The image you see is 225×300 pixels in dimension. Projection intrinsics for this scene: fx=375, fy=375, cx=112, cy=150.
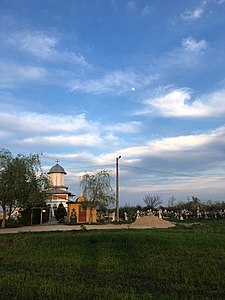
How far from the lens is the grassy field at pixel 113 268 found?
7.56 metres

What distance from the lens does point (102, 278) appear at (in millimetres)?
9125

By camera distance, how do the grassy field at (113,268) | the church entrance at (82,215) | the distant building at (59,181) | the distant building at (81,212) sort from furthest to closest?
the distant building at (59,181) → the church entrance at (82,215) → the distant building at (81,212) → the grassy field at (113,268)

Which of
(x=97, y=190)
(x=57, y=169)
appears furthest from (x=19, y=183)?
(x=57, y=169)

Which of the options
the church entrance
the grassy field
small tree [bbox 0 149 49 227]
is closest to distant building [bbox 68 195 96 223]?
the church entrance

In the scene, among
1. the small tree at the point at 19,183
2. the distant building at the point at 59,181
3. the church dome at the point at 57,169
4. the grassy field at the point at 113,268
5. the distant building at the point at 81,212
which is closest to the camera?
the grassy field at the point at 113,268

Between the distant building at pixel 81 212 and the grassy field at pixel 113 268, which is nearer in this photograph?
the grassy field at pixel 113 268

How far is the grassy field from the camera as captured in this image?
756cm

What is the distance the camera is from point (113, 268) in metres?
10.6

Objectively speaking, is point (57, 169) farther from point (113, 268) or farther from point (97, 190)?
point (113, 268)

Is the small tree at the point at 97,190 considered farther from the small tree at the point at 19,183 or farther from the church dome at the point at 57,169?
the church dome at the point at 57,169

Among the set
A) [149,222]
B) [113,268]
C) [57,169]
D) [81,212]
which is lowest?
[113,268]

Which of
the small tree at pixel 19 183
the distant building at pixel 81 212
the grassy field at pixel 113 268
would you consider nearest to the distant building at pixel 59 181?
the distant building at pixel 81 212

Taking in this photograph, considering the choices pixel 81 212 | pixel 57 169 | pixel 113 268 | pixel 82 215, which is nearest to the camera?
pixel 113 268

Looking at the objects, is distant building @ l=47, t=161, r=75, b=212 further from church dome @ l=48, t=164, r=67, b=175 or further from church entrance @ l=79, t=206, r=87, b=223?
church entrance @ l=79, t=206, r=87, b=223
